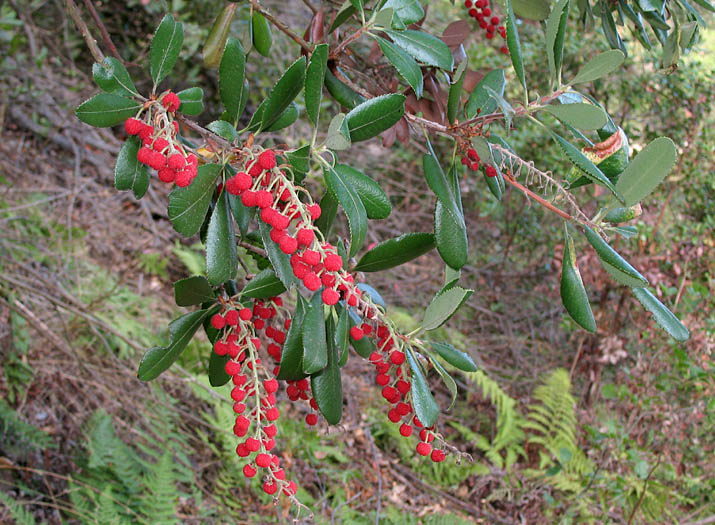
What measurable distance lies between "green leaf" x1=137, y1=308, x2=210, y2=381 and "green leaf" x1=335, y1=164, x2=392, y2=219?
1.23 ft

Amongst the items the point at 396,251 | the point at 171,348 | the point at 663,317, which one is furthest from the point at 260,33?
the point at 663,317

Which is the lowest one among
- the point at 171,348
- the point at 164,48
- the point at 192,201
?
the point at 171,348

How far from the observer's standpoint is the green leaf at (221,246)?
91 centimetres

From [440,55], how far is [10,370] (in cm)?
254

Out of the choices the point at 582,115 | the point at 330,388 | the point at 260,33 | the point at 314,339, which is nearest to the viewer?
the point at 582,115

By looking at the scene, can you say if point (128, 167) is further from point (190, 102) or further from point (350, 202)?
point (350, 202)

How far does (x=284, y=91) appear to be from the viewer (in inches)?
36.6

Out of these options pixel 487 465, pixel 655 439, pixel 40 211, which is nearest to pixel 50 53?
pixel 40 211

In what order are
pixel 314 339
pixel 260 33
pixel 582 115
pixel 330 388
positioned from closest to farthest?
pixel 582 115
pixel 314 339
pixel 330 388
pixel 260 33

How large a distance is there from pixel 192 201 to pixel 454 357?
1.67ft

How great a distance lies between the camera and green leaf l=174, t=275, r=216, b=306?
1.03 meters

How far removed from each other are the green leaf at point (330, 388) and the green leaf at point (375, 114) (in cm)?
37

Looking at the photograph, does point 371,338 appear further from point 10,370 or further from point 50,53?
point 50,53

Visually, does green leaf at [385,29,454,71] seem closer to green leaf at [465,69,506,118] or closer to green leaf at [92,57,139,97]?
green leaf at [465,69,506,118]
